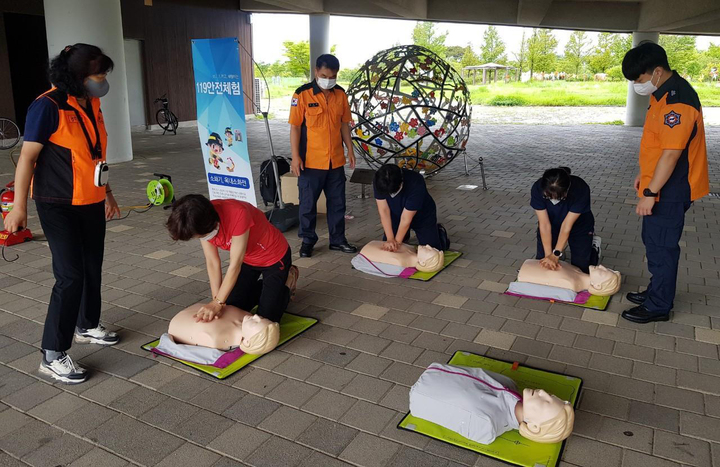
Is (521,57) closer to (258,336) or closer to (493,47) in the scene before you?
(493,47)

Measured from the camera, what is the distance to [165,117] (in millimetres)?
17000

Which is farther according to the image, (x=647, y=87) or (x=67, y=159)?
(x=647, y=87)

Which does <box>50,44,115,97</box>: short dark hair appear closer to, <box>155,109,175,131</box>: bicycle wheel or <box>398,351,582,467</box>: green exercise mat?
<box>398,351,582,467</box>: green exercise mat

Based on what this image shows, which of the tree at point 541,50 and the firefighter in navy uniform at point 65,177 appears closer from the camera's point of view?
the firefighter in navy uniform at point 65,177

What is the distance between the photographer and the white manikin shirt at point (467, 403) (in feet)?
8.59

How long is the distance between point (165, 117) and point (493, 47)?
27.6 m

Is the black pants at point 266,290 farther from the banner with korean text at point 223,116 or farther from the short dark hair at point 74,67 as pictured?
the banner with korean text at point 223,116

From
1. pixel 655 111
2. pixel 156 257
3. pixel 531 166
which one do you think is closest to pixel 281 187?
pixel 156 257

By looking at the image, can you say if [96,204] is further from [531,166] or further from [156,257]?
[531,166]

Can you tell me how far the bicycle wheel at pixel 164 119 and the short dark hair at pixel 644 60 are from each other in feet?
49.3

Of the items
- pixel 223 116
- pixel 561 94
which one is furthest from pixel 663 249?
pixel 561 94

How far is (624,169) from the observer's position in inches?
415

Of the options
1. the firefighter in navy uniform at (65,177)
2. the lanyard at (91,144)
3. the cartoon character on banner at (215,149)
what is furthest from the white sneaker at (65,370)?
the cartoon character on banner at (215,149)

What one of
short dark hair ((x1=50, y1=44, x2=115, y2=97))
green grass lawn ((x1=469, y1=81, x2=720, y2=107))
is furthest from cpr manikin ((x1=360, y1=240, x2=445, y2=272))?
green grass lawn ((x1=469, y1=81, x2=720, y2=107))
